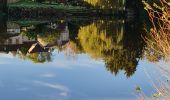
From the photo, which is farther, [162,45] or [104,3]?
[104,3]

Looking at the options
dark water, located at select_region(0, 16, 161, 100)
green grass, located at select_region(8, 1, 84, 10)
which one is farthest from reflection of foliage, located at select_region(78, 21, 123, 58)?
green grass, located at select_region(8, 1, 84, 10)

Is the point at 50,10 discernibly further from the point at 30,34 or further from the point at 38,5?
the point at 30,34

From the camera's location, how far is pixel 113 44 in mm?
36312

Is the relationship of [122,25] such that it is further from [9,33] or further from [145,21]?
[9,33]

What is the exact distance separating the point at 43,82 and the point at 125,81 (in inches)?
105

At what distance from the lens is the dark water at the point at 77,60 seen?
19516mm

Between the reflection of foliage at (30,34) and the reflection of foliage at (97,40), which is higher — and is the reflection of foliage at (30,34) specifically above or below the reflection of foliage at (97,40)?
above

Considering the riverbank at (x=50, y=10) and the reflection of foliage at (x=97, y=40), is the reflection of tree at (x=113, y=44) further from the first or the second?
the riverbank at (x=50, y=10)

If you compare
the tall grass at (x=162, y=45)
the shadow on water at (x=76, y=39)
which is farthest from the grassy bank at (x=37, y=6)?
the tall grass at (x=162, y=45)

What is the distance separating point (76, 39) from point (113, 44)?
15.6ft

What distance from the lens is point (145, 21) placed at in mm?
55031

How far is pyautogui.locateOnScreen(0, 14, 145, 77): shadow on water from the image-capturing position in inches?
1194

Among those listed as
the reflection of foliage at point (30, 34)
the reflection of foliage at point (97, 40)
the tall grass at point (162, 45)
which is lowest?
the reflection of foliage at point (97, 40)

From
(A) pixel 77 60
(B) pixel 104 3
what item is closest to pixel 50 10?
(B) pixel 104 3
